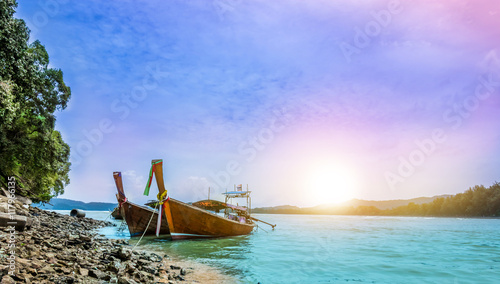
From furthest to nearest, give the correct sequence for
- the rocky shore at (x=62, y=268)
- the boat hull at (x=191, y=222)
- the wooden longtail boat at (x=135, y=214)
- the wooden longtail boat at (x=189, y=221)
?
the wooden longtail boat at (x=135, y=214)
the boat hull at (x=191, y=222)
the wooden longtail boat at (x=189, y=221)
the rocky shore at (x=62, y=268)

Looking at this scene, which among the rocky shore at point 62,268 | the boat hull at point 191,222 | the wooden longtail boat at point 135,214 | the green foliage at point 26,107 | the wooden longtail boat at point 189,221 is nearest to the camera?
the rocky shore at point 62,268

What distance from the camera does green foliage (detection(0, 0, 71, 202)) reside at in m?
12.3

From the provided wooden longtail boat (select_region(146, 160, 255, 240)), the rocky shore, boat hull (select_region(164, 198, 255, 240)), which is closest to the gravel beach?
the rocky shore

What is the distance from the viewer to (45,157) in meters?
19.5

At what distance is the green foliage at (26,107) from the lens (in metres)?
12.3

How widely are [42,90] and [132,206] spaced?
1033cm

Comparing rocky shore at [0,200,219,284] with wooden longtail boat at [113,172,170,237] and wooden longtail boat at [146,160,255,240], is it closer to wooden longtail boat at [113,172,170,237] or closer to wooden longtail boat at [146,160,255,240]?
wooden longtail boat at [146,160,255,240]

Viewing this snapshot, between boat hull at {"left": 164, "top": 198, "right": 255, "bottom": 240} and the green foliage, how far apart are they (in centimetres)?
934

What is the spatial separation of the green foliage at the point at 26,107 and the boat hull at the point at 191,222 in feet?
30.6

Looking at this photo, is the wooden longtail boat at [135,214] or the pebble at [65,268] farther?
the wooden longtail boat at [135,214]

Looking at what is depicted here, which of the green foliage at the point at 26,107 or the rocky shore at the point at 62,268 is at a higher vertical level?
the green foliage at the point at 26,107

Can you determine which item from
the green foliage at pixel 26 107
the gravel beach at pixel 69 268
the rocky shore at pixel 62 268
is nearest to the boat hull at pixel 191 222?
the gravel beach at pixel 69 268

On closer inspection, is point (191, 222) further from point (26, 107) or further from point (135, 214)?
point (26, 107)

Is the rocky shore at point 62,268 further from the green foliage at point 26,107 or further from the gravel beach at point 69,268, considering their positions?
the green foliage at point 26,107
